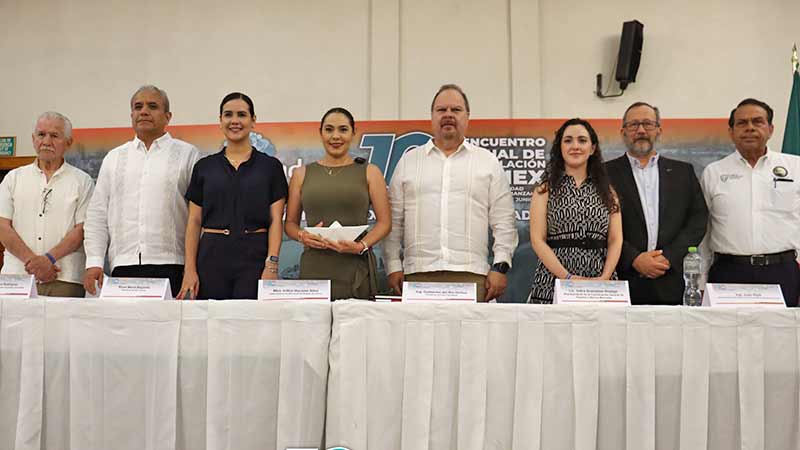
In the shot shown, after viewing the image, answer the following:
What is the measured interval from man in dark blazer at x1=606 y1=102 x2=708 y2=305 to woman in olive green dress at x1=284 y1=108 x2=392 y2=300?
1037 mm

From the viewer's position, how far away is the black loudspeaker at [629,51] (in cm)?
495

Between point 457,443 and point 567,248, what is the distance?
1062 millimetres

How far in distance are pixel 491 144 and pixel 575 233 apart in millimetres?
2085

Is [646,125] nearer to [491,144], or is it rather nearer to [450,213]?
[450,213]

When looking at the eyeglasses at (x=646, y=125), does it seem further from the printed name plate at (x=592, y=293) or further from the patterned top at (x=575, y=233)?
the printed name plate at (x=592, y=293)

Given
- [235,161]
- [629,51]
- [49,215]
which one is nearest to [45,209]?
[49,215]

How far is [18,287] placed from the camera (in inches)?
86.0

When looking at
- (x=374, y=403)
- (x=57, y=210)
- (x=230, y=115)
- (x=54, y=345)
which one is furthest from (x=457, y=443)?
(x=57, y=210)

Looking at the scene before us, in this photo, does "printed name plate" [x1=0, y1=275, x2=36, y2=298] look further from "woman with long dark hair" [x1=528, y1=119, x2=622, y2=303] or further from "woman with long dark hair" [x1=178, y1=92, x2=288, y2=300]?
"woman with long dark hair" [x1=528, y1=119, x2=622, y2=303]

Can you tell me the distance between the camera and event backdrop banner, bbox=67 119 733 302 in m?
4.56

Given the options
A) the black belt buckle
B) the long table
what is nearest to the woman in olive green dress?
the long table

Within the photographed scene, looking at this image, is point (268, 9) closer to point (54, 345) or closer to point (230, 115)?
point (230, 115)

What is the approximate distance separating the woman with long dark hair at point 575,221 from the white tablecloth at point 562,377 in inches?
25.6

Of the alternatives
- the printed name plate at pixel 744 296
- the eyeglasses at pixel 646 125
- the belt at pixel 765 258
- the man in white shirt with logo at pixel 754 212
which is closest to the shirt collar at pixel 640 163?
the eyeglasses at pixel 646 125
